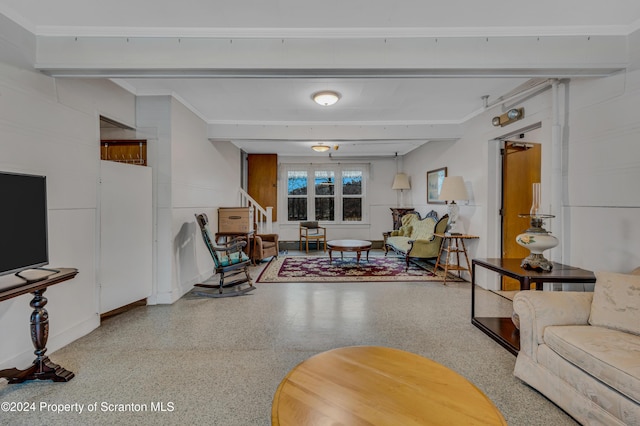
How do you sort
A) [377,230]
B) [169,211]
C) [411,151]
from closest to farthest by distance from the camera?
[169,211] → [411,151] → [377,230]

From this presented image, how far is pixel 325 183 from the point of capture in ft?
26.8

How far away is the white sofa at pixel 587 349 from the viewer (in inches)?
57.2

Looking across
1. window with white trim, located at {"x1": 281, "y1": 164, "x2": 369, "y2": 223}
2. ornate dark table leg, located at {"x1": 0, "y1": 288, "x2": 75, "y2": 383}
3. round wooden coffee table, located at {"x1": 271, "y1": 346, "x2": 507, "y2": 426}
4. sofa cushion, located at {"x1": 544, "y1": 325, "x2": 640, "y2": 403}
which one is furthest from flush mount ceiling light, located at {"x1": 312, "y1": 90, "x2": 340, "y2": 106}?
window with white trim, located at {"x1": 281, "y1": 164, "x2": 369, "y2": 223}

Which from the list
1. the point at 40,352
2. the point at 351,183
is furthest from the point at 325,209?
the point at 40,352

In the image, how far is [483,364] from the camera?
2256 millimetres

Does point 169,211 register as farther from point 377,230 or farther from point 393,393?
point 377,230

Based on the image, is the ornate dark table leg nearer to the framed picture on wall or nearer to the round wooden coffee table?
the round wooden coffee table

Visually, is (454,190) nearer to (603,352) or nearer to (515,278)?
(515,278)

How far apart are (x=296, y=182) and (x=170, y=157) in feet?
15.3

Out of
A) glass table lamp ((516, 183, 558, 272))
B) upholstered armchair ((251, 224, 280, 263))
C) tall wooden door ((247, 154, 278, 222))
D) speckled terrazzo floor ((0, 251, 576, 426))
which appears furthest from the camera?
tall wooden door ((247, 154, 278, 222))

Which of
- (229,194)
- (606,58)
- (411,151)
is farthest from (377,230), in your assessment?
(606,58)

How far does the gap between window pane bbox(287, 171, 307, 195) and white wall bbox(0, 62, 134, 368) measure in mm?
5100

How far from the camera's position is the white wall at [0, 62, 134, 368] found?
7.16ft

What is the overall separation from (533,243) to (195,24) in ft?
10.9
